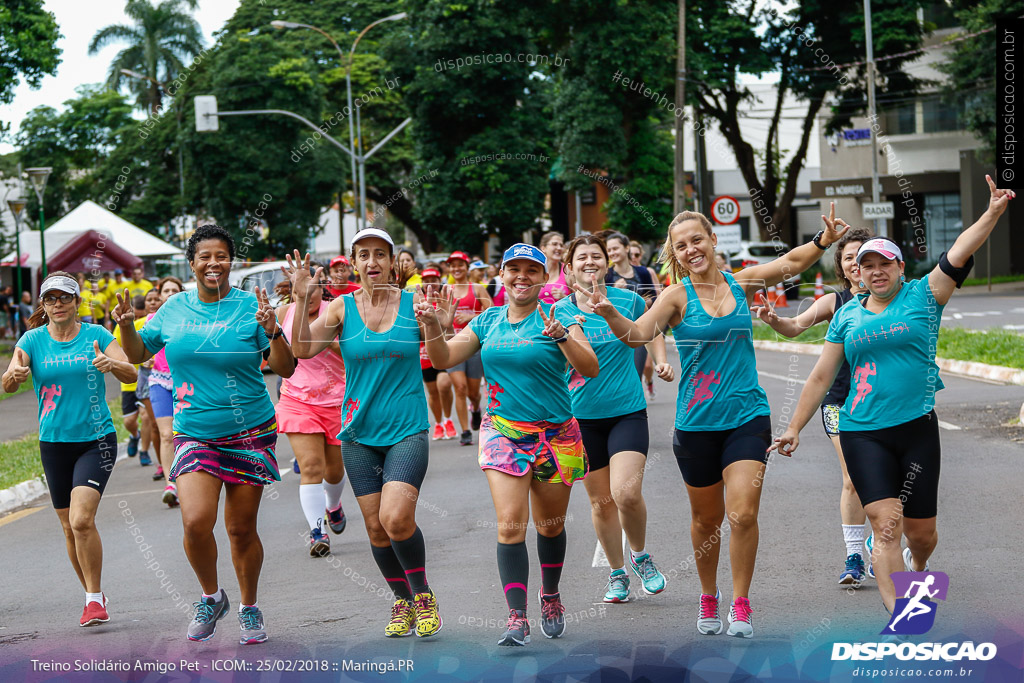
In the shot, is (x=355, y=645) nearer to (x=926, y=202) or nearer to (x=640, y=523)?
(x=640, y=523)

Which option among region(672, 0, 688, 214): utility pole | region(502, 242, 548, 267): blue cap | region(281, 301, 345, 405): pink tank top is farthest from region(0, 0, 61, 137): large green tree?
region(502, 242, 548, 267): blue cap

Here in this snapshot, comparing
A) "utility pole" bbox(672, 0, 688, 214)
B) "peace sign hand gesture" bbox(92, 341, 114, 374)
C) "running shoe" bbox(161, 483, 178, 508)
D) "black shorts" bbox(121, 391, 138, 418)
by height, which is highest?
"utility pole" bbox(672, 0, 688, 214)

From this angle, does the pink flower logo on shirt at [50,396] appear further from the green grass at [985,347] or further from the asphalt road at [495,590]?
the green grass at [985,347]

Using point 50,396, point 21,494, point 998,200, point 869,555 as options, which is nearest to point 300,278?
point 50,396

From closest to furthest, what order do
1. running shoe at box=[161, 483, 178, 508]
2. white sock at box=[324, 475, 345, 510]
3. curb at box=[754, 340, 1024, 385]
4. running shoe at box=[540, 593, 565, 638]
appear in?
running shoe at box=[540, 593, 565, 638] → white sock at box=[324, 475, 345, 510] → running shoe at box=[161, 483, 178, 508] → curb at box=[754, 340, 1024, 385]

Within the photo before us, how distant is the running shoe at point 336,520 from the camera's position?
8078mm

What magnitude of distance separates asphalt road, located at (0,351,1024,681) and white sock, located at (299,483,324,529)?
290 mm

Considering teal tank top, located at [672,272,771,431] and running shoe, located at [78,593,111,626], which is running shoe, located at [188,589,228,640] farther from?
teal tank top, located at [672,272,771,431]

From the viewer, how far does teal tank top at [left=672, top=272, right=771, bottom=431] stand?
5.41 metres

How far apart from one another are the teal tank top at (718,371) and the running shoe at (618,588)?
3.67 ft

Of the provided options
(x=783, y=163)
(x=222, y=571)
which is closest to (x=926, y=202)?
(x=783, y=163)

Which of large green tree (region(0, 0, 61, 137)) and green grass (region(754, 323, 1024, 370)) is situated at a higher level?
large green tree (region(0, 0, 61, 137))

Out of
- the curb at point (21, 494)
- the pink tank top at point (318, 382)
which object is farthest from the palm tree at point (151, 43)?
the pink tank top at point (318, 382)

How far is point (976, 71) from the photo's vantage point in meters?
34.5
